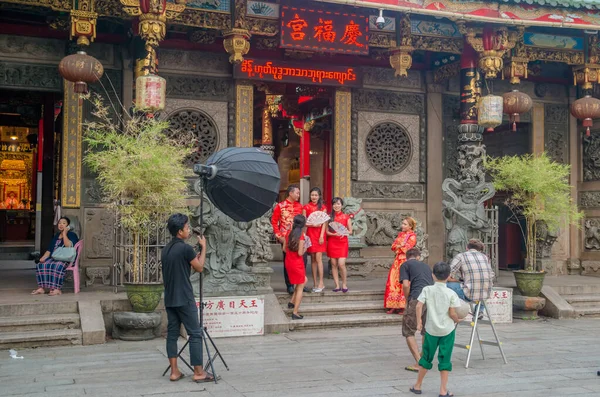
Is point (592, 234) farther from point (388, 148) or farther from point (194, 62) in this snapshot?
point (194, 62)

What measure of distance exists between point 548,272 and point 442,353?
877 cm

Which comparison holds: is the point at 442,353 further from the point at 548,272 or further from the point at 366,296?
the point at 548,272

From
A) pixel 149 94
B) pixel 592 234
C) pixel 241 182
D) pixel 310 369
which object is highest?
pixel 149 94

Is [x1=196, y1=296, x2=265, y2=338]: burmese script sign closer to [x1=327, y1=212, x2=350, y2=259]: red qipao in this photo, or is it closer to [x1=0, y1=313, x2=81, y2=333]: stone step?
[x1=0, y1=313, x2=81, y2=333]: stone step

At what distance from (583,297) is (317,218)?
15.8 feet

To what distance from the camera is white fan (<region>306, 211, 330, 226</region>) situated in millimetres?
9977

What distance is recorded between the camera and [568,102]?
47.6 ft

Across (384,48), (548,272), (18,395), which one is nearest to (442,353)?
(18,395)

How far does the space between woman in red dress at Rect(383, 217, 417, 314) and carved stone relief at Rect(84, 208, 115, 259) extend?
448 centimetres

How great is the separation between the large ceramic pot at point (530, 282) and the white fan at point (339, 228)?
9.41 ft

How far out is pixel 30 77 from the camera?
11109 mm

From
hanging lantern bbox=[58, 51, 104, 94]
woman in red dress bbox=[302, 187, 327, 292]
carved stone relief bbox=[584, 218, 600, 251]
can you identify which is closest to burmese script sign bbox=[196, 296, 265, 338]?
woman in red dress bbox=[302, 187, 327, 292]

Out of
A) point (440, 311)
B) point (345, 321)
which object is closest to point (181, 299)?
point (440, 311)

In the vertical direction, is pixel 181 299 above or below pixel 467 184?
below
